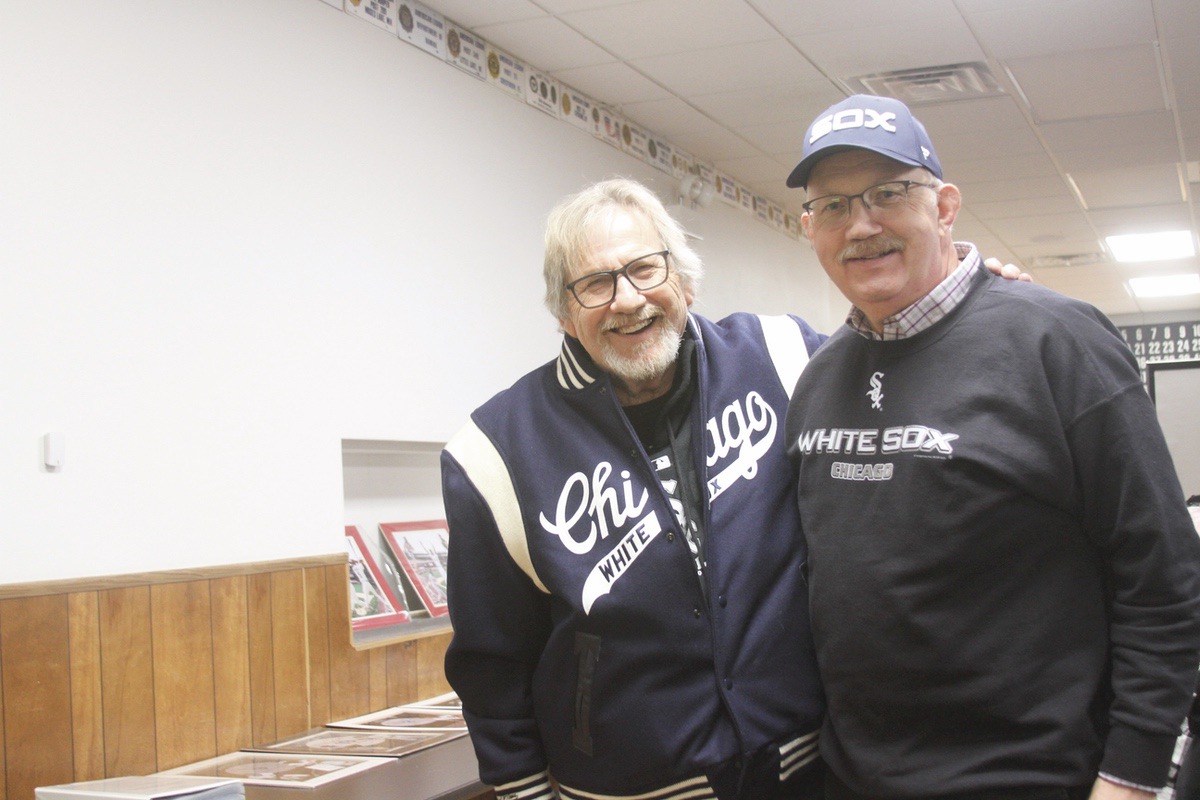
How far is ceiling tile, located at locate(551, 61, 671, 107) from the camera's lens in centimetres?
469

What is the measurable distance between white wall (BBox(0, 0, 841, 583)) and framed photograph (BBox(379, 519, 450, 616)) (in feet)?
1.19

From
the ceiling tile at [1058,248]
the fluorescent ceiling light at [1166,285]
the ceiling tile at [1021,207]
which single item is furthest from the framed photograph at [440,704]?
the fluorescent ceiling light at [1166,285]

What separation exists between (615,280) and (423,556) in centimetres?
224

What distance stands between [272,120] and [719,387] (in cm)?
195

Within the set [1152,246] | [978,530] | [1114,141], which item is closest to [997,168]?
[1114,141]

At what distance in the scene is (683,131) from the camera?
5.64 meters

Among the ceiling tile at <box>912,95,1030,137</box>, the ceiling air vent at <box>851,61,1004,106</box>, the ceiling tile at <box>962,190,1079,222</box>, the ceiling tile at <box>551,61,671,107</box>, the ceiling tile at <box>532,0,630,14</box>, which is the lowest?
the ceiling tile at <box>532,0,630,14</box>

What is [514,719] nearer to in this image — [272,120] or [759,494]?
[759,494]

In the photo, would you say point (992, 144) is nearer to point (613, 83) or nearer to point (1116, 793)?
point (613, 83)

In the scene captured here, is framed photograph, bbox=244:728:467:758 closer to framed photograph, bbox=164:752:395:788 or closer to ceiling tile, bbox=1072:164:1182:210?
framed photograph, bbox=164:752:395:788

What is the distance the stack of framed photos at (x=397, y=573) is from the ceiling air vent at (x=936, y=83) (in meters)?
2.67

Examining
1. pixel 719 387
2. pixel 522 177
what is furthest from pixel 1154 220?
pixel 719 387

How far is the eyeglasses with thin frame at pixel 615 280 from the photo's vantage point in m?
1.85

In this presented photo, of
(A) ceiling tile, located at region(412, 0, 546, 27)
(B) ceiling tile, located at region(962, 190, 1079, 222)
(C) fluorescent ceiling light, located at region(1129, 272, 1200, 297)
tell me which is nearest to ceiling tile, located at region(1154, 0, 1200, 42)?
(A) ceiling tile, located at region(412, 0, 546, 27)
